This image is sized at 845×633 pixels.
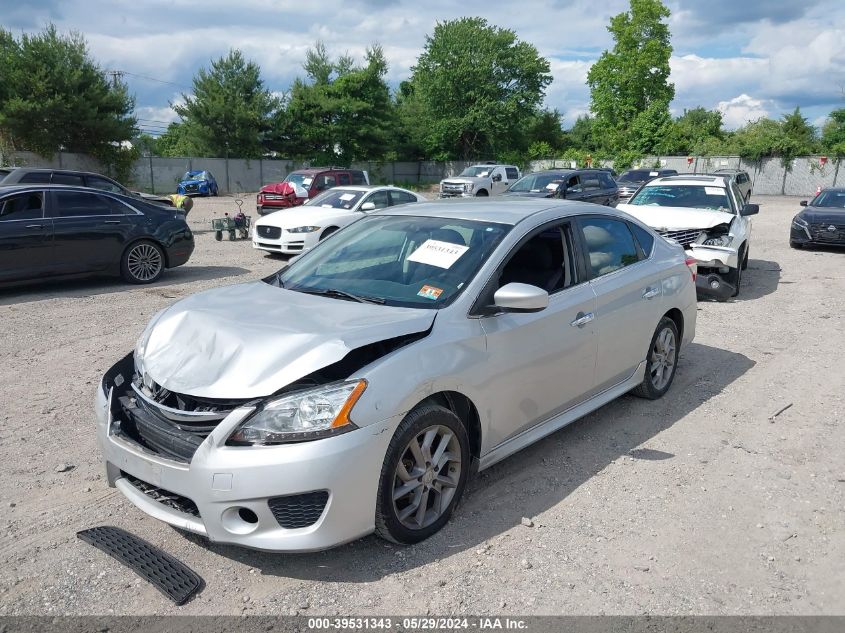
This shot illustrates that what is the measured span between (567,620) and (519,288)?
1662 millimetres

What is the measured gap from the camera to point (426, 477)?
338 cm

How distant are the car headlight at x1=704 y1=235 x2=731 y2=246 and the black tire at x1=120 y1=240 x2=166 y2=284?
8.36 metres

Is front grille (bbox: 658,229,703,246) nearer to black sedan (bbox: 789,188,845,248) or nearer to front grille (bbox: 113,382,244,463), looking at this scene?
black sedan (bbox: 789,188,845,248)

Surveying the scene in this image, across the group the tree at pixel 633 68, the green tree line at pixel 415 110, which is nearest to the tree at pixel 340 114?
the green tree line at pixel 415 110

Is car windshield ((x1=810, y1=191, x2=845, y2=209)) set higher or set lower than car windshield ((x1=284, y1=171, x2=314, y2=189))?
lower

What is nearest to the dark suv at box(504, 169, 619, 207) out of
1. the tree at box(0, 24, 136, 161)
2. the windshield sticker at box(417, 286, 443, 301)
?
the windshield sticker at box(417, 286, 443, 301)

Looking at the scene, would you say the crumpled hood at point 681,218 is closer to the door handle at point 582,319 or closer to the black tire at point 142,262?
the door handle at point 582,319

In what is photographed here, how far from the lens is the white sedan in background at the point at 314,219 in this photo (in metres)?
13.2

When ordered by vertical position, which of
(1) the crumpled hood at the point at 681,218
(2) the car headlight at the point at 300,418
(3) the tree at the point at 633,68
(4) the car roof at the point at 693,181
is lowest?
(2) the car headlight at the point at 300,418

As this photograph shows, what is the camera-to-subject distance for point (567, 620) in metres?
2.89

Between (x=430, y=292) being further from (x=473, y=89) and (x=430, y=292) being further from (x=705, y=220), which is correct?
(x=473, y=89)

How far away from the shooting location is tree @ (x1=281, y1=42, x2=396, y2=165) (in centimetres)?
4643

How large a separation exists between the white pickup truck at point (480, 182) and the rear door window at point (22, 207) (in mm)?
20354

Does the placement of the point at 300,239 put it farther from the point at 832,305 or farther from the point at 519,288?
the point at 519,288
